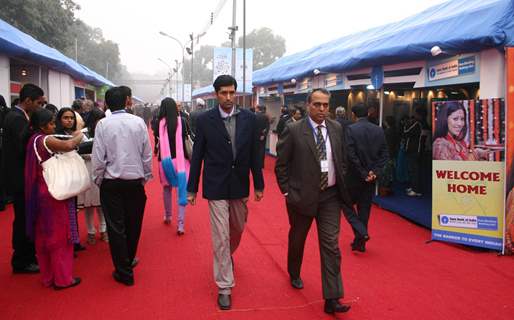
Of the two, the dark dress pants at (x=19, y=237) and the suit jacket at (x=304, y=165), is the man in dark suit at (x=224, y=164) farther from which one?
the dark dress pants at (x=19, y=237)

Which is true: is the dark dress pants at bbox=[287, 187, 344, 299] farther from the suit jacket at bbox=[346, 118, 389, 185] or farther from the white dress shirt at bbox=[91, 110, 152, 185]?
the suit jacket at bbox=[346, 118, 389, 185]

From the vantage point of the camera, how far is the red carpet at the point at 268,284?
4117 millimetres

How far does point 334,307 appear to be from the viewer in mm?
4035

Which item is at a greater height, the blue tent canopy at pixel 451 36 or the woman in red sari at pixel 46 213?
the blue tent canopy at pixel 451 36

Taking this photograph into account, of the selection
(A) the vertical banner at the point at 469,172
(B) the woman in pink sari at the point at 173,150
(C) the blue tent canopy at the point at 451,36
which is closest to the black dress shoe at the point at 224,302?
(B) the woman in pink sari at the point at 173,150

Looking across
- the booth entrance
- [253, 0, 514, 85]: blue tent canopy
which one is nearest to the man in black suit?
[253, 0, 514, 85]: blue tent canopy

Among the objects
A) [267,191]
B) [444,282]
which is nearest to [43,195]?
[444,282]

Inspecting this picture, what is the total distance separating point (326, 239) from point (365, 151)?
2.32 m

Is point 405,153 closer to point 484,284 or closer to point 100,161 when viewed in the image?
point 484,284

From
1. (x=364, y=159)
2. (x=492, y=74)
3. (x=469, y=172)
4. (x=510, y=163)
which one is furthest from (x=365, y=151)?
(x=492, y=74)

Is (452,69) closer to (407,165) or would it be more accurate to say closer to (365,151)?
(365,151)

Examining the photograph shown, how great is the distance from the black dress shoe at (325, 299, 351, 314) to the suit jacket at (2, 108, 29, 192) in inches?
127

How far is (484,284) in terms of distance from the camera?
4.93 m

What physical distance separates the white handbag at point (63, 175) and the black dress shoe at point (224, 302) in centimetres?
171
